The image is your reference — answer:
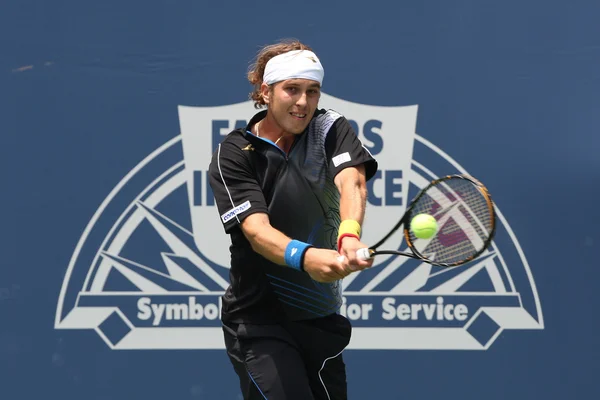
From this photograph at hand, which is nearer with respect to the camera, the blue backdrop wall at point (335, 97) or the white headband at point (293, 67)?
the white headband at point (293, 67)

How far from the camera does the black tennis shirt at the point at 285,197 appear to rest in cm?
306

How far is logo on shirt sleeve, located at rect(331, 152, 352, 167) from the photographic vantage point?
10.0 feet

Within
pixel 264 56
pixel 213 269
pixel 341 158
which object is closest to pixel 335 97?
pixel 213 269

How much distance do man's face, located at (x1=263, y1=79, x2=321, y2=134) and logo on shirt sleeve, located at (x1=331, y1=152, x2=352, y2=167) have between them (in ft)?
0.51

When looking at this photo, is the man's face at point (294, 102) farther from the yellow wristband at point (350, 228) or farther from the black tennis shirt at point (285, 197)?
the yellow wristband at point (350, 228)

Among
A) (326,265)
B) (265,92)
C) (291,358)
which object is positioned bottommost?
(291,358)

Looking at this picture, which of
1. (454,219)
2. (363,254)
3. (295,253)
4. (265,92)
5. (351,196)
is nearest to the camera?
(363,254)

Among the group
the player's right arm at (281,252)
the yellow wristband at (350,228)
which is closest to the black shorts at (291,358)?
the player's right arm at (281,252)

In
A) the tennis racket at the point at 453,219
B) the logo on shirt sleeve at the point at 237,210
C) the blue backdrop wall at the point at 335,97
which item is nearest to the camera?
the logo on shirt sleeve at the point at 237,210

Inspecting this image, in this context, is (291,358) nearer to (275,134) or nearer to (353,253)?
(353,253)

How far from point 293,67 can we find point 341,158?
1.11ft

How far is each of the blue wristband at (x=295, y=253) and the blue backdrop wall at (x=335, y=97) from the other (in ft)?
5.31

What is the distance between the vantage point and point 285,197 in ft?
10.0

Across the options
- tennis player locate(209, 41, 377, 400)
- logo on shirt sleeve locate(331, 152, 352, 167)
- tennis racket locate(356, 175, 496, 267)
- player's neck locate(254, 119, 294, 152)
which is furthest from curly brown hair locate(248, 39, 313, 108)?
tennis racket locate(356, 175, 496, 267)
